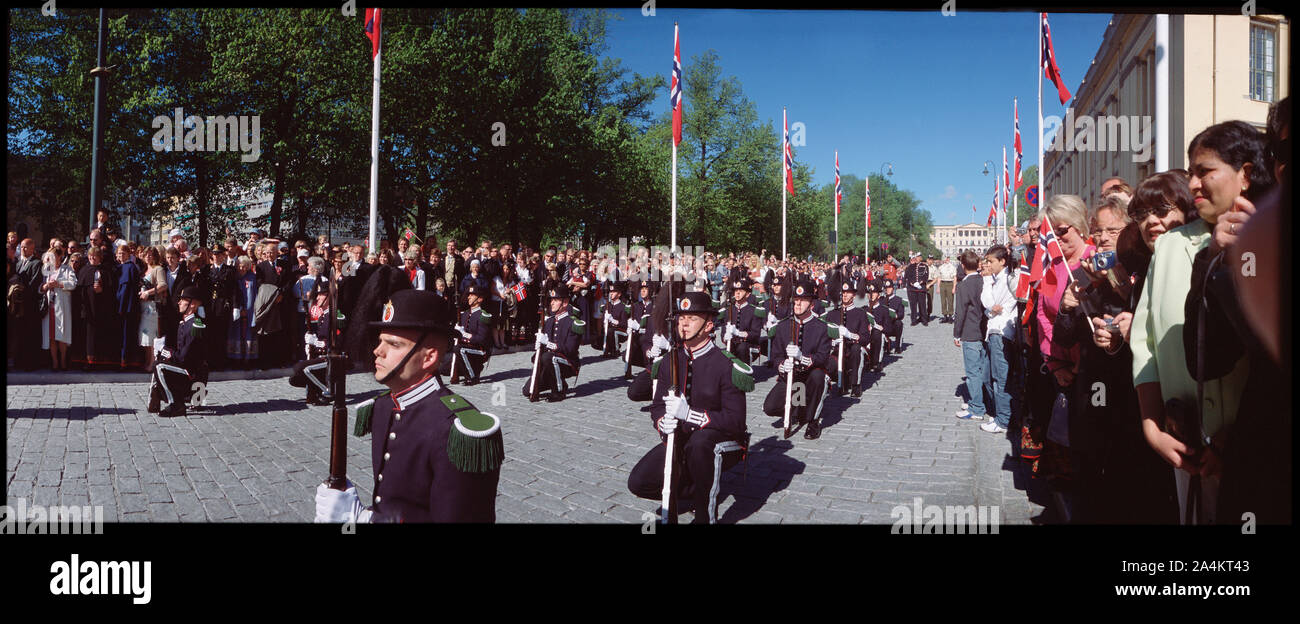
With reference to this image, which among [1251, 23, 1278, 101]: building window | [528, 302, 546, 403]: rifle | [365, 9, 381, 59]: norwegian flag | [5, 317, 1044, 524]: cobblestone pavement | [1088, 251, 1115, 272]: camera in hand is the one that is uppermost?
[1251, 23, 1278, 101]: building window

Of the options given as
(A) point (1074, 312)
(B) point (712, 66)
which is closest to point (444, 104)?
(B) point (712, 66)

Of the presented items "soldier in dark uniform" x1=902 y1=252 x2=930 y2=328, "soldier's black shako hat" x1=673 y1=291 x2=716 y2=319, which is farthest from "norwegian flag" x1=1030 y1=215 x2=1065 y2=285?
"soldier in dark uniform" x1=902 y1=252 x2=930 y2=328

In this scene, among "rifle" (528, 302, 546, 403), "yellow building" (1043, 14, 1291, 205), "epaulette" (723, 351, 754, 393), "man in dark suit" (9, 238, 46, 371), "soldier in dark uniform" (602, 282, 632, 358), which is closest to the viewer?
"epaulette" (723, 351, 754, 393)

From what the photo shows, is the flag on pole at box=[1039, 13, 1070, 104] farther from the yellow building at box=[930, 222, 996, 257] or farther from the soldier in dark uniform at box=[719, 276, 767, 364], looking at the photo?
the yellow building at box=[930, 222, 996, 257]

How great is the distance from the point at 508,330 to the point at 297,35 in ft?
39.8

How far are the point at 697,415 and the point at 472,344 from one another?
23.7 feet

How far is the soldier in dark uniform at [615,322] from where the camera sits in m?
14.9

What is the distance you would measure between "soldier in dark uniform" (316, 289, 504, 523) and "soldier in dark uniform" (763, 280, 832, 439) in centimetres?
563

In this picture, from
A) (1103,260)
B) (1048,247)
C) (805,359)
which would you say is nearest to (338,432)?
(1103,260)

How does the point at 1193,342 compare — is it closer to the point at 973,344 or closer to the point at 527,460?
the point at 527,460

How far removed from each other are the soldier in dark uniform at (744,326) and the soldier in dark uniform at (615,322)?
85.8 inches

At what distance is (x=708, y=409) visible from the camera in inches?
213

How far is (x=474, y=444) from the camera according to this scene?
2773 millimetres

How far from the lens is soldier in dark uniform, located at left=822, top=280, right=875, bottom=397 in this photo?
10750mm
